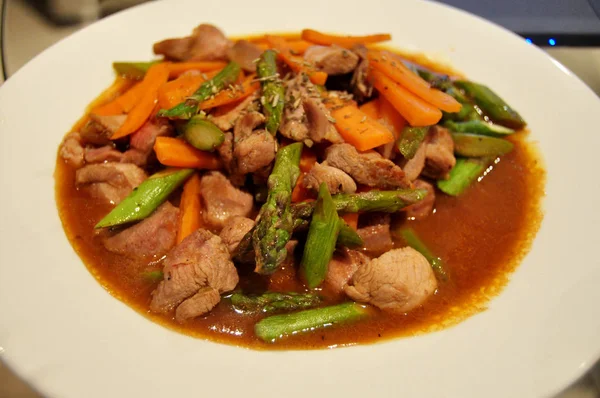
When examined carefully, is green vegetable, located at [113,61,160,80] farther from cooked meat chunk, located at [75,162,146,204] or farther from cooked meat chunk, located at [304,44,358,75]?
cooked meat chunk, located at [304,44,358,75]

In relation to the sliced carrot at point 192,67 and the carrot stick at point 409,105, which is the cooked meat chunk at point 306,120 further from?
the sliced carrot at point 192,67

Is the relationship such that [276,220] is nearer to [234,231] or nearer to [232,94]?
[234,231]

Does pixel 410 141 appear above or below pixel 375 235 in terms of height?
above

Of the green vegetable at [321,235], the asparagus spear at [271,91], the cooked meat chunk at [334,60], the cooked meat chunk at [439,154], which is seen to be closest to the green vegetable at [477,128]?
the cooked meat chunk at [439,154]

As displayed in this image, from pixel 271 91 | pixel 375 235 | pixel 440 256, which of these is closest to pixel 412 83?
pixel 271 91

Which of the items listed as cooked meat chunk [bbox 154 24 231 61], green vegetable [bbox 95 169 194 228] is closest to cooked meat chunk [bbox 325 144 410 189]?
green vegetable [bbox 95 169 194 228]

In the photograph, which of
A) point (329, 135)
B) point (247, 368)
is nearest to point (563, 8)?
point (329, 135)
